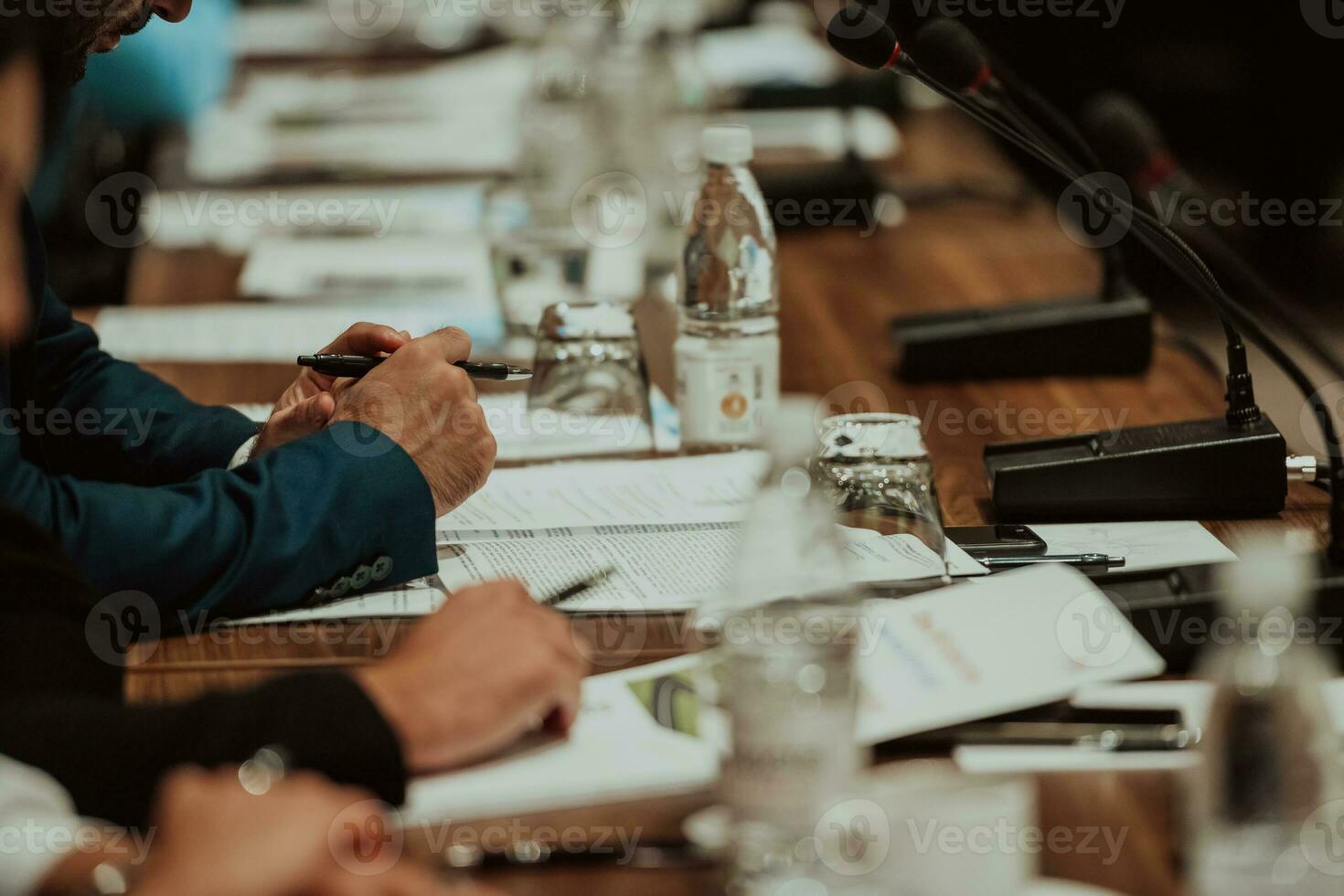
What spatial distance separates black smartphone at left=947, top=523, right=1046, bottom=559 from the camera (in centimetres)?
103

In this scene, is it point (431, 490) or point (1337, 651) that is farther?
point (431, 490)

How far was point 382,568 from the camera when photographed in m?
1.00

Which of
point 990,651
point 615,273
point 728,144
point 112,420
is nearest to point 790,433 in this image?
point 990,651

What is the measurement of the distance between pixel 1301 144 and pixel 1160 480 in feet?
9.69

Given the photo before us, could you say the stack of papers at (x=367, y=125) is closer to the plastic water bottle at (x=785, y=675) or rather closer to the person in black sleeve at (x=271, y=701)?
the person in black sleeve at (x=271, y=701)

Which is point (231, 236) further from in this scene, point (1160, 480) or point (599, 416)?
point (1160, 480)

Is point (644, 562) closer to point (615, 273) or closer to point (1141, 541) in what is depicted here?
point (1141, 541)

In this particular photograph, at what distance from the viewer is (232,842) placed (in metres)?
0.59

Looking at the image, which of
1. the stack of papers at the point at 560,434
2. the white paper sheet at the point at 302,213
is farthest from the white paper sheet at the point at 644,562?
the white paper sheet at the point at 302,213

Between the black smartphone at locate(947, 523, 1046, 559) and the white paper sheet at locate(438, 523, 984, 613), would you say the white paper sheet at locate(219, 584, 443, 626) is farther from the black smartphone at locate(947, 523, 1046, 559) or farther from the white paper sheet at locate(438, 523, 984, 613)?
the black smartphone at locate(947, 523, 1046, 559)

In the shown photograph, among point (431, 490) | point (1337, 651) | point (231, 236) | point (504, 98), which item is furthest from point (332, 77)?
point (1337, 651)

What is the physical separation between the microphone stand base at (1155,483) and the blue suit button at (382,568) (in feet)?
1.46

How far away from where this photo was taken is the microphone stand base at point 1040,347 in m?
1.54

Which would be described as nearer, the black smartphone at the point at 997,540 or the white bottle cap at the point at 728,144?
the black smartphone at the point at 997,540
